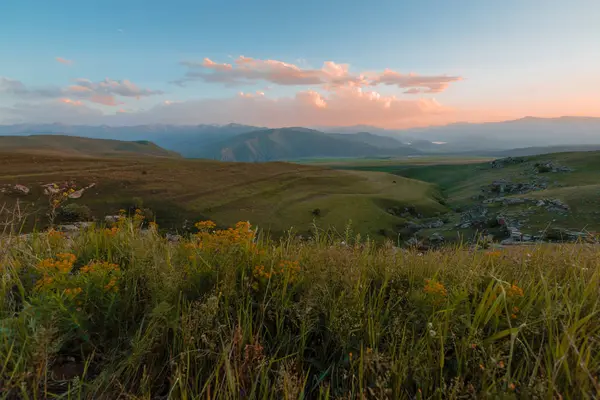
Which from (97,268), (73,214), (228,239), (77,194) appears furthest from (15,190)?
(228,239)

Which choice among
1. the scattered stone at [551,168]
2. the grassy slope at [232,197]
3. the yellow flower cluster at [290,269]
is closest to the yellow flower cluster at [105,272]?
the yellow flower cluster at [290,269]

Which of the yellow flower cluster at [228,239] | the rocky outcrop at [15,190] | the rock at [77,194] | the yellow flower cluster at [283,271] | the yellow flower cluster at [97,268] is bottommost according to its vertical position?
the rock at [77,194]

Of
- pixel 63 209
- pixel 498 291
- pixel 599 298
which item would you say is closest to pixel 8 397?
pixel 498 291

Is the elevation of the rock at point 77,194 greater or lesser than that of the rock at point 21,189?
lesser

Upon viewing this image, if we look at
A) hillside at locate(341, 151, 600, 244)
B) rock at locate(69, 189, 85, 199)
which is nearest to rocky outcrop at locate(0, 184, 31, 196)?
rock at locate(69, 189, 85, 199)

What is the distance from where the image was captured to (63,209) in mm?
36438

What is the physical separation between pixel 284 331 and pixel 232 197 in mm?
57806

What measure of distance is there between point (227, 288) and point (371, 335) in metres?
1.67

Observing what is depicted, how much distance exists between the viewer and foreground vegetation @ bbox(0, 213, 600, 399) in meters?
2.40

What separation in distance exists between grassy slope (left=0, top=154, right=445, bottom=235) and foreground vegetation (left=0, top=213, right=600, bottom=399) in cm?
3264

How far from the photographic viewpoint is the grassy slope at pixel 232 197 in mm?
47188

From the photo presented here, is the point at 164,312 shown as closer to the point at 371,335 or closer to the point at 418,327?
the point at 371,335

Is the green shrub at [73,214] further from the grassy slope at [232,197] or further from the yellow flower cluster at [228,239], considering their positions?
the yellow flower cluster at [228,239]

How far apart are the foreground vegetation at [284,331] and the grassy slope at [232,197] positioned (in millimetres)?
32639
